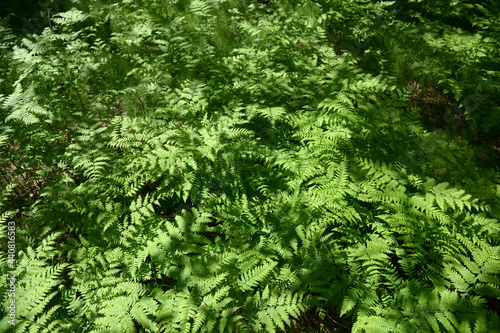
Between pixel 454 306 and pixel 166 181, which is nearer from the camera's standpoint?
pixel 454 306

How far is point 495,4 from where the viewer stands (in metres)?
4.78

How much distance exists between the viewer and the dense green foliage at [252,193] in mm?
2176

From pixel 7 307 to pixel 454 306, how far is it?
3574mm

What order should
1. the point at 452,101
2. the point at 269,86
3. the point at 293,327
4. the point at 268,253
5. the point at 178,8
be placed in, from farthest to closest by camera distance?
the point at 178,8, the point at 452,101, the point at 269,86, the point at 293,327, the point at 268,253

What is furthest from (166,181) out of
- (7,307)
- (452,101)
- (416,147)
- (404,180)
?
(452,101)

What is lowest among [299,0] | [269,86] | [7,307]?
[7,307]

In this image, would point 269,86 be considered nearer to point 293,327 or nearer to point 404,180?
point 404,180

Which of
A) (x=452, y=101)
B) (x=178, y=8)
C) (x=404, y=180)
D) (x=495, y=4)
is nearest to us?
(x=404, y=180)

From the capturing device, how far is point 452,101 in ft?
17.4

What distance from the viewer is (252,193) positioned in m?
3.17

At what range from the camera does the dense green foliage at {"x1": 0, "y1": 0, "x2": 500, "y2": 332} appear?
2176 millimetres

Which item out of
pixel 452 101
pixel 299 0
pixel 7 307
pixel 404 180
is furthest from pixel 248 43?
pixel 7 307

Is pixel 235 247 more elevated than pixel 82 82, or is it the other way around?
pixel 82 82

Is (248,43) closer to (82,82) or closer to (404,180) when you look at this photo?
(82,82)
